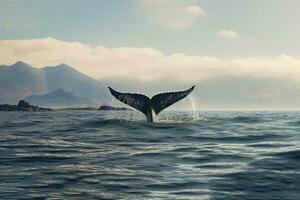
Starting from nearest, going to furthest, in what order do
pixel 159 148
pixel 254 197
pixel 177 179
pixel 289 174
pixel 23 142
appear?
pixel 254 197
pixel 177 179
pixel 289 174
pixel 159 148
pixel 23 142

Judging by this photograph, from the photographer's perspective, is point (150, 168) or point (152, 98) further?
point (152, 98)

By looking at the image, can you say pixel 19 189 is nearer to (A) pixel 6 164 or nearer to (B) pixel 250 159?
(A) pixel 6 164

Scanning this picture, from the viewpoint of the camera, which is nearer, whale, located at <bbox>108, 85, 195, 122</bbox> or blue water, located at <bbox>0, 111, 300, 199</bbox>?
blue water, located at <bbox>0, 111, 300, 199</bbox>

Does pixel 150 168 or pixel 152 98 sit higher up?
pixel 152 98

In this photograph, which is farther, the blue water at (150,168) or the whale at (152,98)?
the whale at (152,98)

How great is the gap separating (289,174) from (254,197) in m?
2.67

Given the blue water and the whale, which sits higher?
the whale

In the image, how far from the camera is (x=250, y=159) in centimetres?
1305

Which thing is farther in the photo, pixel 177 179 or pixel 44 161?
pixel 44 161

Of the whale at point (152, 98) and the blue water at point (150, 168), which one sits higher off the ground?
the whale at point (152, 98)

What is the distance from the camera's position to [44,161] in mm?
12797

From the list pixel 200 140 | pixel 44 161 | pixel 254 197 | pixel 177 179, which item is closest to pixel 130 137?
pixel 200 140

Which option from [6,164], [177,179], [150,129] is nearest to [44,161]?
[6,164]

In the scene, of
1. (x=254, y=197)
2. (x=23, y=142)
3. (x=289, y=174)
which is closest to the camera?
(x=254, y=197)
